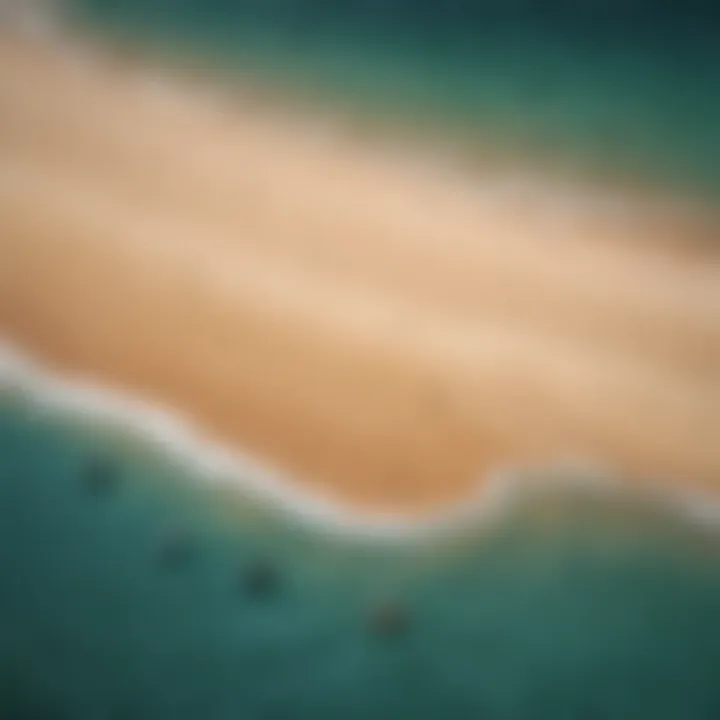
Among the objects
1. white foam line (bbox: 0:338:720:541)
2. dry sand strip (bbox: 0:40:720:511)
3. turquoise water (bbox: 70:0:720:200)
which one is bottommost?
white foam line (bbox: 0:338:720:541)

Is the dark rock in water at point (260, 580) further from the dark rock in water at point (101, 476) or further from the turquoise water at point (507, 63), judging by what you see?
the turquoise water at point (507, 63)

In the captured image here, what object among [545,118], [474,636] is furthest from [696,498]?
[545,118]

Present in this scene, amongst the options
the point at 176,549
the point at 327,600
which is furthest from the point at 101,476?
the point at 327,600

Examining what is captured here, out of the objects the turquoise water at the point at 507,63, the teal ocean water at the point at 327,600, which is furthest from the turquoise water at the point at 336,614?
the turquoise water at the point at 507,63

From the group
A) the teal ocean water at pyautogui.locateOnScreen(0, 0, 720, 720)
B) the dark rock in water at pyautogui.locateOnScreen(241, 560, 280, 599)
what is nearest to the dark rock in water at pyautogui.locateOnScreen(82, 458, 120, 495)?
the teal ocean water at pyautogui.locateOnScreen(0, 0, 720, 720)

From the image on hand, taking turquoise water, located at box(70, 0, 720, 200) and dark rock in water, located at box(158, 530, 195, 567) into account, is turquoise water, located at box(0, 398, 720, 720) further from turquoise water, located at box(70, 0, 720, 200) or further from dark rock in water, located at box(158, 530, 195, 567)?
turquoise water, located at box(70, 0, 720, 200)

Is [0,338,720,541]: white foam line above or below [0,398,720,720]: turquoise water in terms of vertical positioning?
above

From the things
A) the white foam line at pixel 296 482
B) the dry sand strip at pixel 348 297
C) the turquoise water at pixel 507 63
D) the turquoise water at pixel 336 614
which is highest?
the turquoise water at pixel 507 63

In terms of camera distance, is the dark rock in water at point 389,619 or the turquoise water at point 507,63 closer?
the dark rock in water at point 389,619
